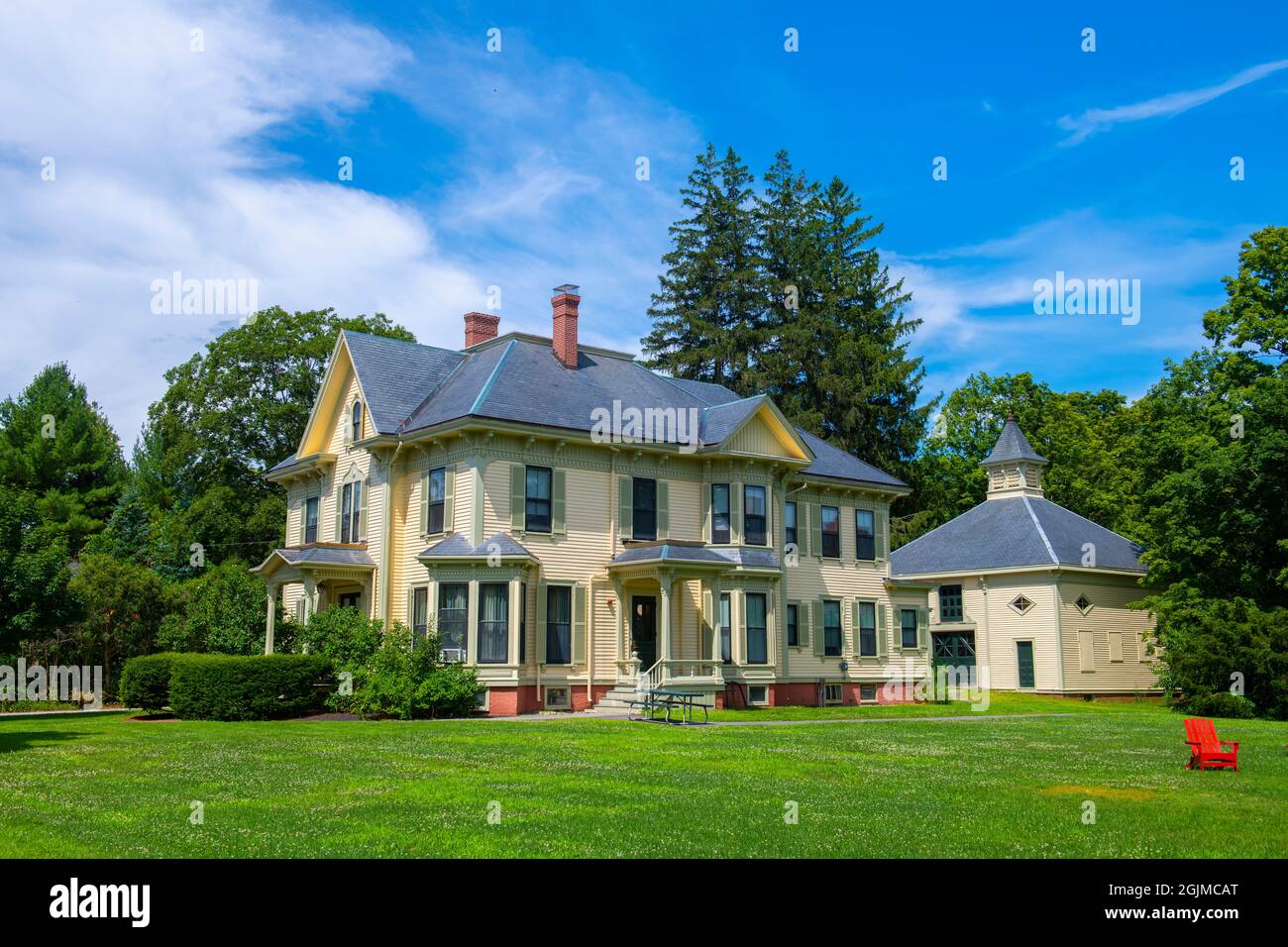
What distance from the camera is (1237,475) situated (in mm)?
34219

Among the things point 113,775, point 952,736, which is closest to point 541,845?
point 113,775

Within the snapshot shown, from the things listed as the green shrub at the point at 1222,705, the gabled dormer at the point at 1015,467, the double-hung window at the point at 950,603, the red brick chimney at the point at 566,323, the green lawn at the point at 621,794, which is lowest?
the green shrub at the point at 1222,705

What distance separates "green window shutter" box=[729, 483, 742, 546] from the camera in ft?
108

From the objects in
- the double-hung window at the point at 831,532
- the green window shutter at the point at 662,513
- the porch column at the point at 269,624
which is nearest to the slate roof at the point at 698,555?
the green window shutter at the point at 662,513

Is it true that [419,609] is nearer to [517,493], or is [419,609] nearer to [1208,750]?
[517,493]

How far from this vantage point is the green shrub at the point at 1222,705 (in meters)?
30.8

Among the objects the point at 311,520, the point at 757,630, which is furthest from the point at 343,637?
the point at 757,630

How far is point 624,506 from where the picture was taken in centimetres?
3198

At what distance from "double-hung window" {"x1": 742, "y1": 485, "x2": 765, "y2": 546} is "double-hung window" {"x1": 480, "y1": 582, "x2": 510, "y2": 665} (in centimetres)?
786

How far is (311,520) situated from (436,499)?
8230 mm

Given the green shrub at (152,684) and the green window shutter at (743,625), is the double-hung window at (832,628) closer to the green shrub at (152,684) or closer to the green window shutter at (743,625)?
the green window shutter at (743,625)

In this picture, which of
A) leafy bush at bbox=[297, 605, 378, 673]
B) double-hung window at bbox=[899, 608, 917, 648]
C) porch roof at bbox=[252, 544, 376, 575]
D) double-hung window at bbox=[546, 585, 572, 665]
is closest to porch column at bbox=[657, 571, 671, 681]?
double-hung window at bbox=[546, 585, 572, 665]

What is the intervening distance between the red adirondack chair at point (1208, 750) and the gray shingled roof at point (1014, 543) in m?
28.1

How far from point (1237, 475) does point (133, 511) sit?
147ft
